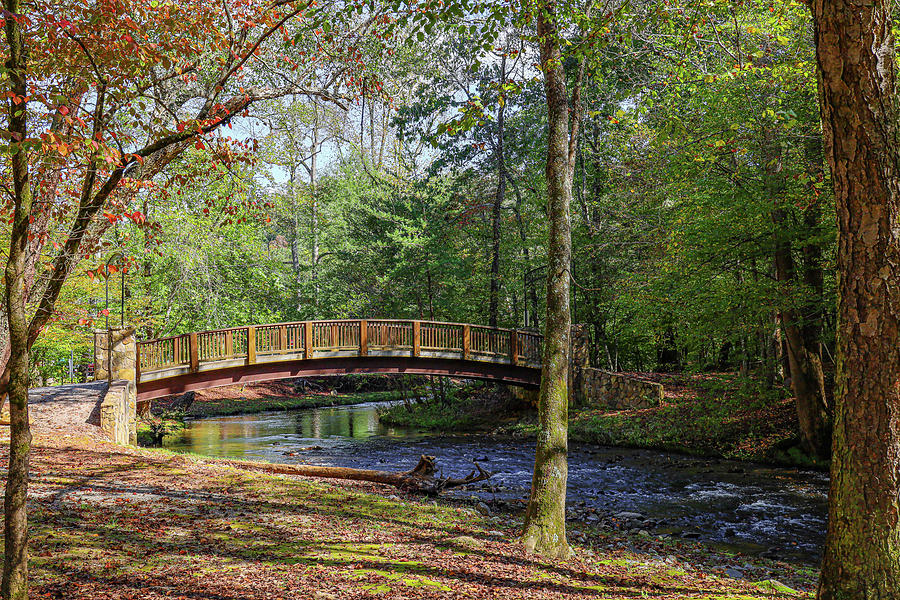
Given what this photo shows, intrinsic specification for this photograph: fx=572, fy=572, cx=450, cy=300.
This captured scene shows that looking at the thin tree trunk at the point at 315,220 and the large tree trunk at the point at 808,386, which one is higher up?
the thin tree trunk at the point at 315,220

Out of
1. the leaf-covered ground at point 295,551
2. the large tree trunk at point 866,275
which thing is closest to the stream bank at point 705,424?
the leaf-covered ground at point 295,551

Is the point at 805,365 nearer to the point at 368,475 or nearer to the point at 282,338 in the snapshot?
the point at 368,475

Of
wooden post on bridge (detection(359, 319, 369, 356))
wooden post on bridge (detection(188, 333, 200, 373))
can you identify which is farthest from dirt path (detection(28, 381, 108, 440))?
wooden post on bridge (detection(359, 319, 369, 356))

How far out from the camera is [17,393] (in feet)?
10.0

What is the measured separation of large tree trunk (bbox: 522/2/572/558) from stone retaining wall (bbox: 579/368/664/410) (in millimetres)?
12164

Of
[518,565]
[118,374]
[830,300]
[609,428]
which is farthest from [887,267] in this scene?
[118,374]

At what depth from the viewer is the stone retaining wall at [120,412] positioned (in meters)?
12.5

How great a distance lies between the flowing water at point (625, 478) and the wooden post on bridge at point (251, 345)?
2.57 meters

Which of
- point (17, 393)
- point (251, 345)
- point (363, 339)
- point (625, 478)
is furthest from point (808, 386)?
point (251, 345)

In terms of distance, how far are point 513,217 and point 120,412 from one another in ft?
70.5

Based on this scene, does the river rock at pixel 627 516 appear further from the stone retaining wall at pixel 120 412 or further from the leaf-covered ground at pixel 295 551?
the stone retaining wall at pixel 120 412

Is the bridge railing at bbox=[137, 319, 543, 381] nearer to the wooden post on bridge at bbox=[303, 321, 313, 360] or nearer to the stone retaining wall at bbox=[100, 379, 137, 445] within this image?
the wooden post on bridge at bbox=[303, 321, 313, 360]

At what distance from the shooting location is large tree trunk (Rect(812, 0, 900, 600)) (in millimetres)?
3369

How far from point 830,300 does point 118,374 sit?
636 inches
